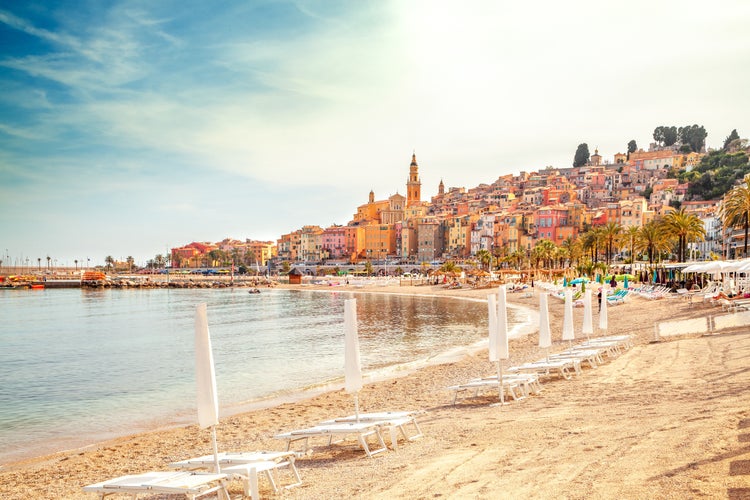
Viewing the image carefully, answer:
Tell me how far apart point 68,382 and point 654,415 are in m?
18.5

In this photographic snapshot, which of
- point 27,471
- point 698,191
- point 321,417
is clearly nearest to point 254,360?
point 321,417

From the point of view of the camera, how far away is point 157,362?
23.7 metres

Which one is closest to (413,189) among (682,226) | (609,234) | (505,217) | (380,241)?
(380,241)

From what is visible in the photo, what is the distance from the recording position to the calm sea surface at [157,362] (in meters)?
13.9

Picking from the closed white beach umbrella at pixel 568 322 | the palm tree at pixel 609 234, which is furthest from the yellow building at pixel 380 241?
the closed white beach umbrella at pixel 568 322

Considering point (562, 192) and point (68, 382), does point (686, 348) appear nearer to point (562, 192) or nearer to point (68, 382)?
point (68, 382)

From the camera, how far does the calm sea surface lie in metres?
13.9

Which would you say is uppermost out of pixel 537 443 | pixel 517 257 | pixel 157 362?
pixel 517 257

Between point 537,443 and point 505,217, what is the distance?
111 metres

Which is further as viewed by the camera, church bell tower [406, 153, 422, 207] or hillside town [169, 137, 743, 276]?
church bell tower [406, 153, 422, 207]

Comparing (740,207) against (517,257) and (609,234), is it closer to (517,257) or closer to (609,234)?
(609,234)

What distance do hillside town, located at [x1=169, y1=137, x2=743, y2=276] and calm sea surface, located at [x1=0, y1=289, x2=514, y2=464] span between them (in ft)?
164

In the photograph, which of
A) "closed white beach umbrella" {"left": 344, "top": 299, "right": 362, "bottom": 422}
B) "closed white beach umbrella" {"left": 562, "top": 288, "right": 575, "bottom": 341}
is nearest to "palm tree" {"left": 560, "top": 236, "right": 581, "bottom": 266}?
"closed white beach umbrella" {"left": 562, "top": 288, "right": 575, "bottom": 341}

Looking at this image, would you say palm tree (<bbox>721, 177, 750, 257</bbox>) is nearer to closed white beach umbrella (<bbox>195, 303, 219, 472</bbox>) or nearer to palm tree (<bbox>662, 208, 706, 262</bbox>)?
palm tree (<bbox>662, 208, 706, 262</bbox>)
